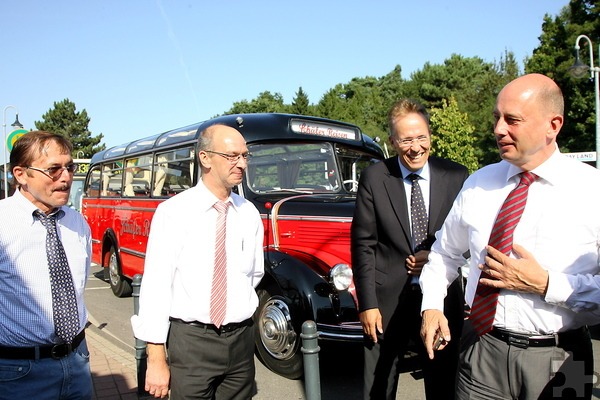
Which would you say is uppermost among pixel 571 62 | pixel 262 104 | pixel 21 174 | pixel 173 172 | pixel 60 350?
pixel 262 104

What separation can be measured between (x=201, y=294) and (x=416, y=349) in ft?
4.20

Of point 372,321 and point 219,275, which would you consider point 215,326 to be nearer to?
point 219,275

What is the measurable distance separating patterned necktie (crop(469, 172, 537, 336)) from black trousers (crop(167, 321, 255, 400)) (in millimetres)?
1171

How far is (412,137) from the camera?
9.93 feet

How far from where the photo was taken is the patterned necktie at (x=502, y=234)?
7.01 ft

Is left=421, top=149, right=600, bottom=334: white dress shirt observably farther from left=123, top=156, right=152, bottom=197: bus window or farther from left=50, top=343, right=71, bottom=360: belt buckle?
left=123, top=156, right=152, bottom=197: bus window

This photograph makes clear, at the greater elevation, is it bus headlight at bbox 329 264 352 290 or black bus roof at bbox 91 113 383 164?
black bus roof at bbox 91 113 383 164

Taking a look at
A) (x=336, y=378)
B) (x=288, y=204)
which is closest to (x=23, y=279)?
(x=336, y=378)

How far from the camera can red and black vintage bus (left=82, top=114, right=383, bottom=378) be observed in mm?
4840

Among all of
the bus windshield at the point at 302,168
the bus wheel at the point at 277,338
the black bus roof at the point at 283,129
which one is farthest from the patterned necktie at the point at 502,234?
the black bus roof at the point at 283,129

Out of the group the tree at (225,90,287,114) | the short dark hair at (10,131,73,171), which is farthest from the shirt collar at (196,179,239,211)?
the tree at (225,90,287,114)

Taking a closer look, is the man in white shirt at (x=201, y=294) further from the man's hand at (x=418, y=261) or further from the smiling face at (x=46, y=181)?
the man's hand at (x=418, y=261)

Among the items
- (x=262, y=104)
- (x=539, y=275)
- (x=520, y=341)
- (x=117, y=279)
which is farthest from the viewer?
(x=262, y=104)

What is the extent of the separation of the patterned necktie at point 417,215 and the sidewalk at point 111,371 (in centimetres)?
289
